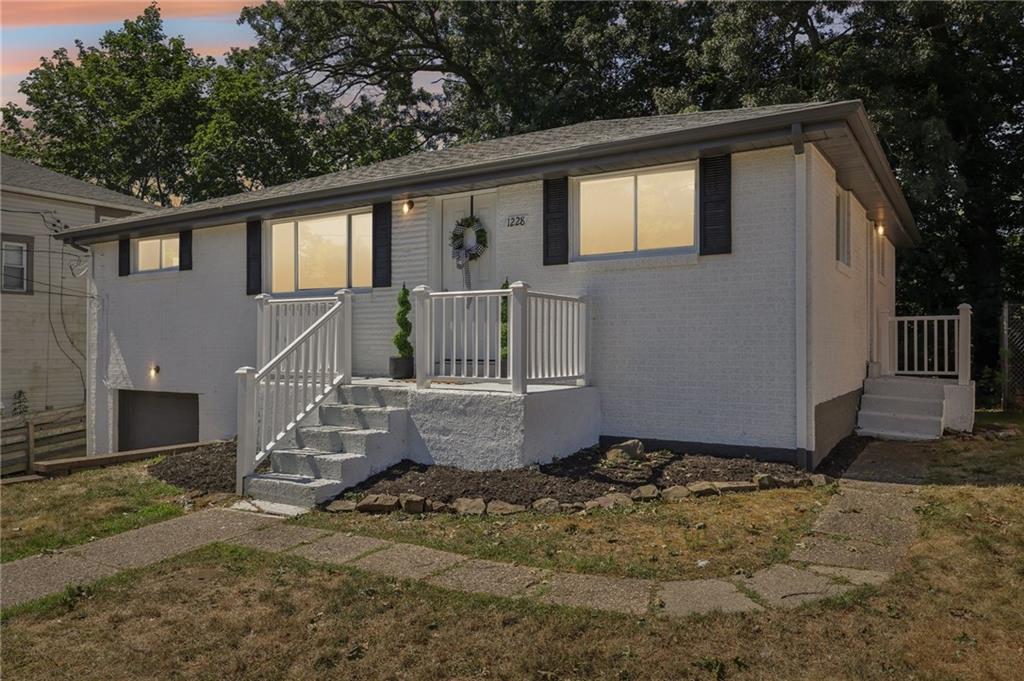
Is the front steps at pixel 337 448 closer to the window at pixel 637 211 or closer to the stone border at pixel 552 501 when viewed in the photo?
the stone border at pixel 552 501

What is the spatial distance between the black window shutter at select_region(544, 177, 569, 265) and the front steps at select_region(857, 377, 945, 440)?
4.99 metres

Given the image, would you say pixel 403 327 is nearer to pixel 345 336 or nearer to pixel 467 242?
pixel 345 336

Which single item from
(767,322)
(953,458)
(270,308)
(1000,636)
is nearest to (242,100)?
(270,308)

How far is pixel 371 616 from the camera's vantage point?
3.66m

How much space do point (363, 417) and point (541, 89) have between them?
50.2 feet

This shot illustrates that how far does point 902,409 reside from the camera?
979 cm

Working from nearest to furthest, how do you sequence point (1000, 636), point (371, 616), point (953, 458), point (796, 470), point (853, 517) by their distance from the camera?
point (1000, 636), point (371, 616), point (853, 517), point (796, 470), point (953, 458)

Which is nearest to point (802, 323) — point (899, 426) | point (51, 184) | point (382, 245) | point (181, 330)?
point (899, 426)

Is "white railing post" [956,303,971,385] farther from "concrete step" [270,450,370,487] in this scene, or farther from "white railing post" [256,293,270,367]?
"white railing post" [256,293,270,367]

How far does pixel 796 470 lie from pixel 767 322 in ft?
5.04

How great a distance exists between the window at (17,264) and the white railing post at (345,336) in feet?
41.0

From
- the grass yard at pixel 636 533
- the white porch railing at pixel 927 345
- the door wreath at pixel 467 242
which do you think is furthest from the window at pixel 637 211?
the white porch railing at pixel 927 345

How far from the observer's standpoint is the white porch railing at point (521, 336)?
269 inches

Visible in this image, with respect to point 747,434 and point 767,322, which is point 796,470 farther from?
point 767,322
